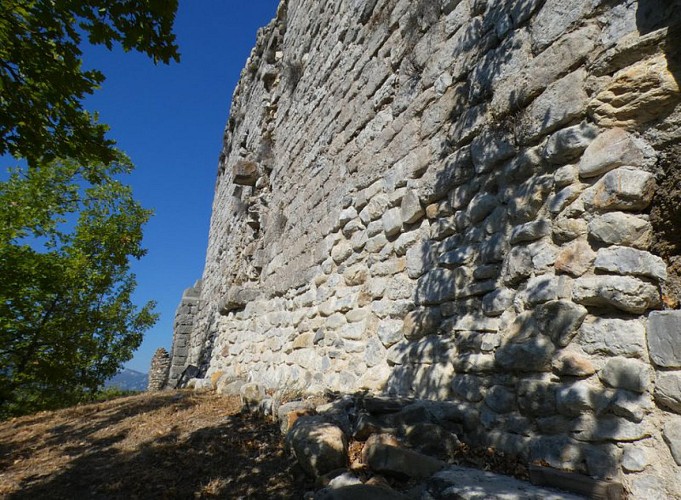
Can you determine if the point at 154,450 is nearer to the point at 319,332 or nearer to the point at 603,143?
the point at 319,332

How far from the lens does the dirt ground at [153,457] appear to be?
2.79m

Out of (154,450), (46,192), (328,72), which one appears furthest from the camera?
(46,192)

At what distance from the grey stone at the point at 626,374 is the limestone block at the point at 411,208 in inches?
65.2

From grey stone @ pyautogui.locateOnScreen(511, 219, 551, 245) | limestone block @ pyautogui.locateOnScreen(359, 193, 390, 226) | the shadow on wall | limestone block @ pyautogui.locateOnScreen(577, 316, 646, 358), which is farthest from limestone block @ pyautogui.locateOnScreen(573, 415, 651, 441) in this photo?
limestone block @ pyautogui.locateOnScreen(359, 193, 390, 226)

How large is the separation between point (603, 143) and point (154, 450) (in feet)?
13.5

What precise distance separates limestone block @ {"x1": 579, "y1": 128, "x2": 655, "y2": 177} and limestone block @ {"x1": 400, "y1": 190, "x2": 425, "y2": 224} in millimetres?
1287

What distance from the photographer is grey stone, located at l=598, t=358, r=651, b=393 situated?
160 cm

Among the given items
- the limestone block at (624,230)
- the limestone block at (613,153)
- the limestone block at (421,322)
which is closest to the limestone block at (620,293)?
the limestone block at (624,230)

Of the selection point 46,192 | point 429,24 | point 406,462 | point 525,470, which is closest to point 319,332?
point 406,462

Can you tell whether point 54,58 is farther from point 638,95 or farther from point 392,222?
point 638,95

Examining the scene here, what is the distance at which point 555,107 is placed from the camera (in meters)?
2.09

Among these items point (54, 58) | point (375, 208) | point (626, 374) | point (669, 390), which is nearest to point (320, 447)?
point (626, 374)

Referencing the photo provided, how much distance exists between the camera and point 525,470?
1.86 m

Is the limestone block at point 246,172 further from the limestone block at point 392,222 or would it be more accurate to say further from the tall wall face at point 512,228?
the limestone block at point 392,222
